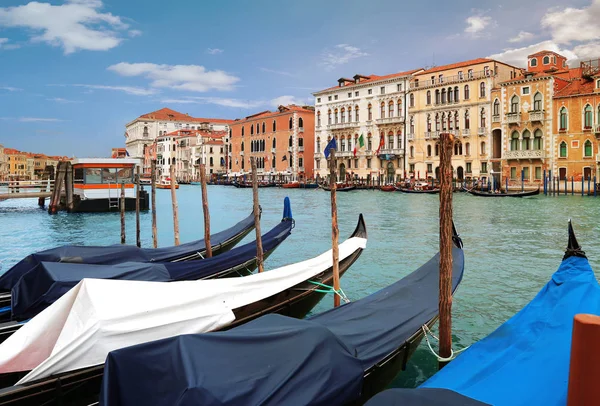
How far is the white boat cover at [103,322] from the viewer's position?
2436mm

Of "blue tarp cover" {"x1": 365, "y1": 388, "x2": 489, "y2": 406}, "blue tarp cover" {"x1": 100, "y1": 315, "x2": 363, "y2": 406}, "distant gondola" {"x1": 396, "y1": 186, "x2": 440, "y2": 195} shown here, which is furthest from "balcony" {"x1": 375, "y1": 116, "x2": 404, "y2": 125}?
"blue tarp cover" {"x1": 365, "y1": 388, "x2": 489, "y2": 406}

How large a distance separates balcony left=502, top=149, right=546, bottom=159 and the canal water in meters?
8.64

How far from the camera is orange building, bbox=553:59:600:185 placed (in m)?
23.7

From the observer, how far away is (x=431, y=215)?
1520cm

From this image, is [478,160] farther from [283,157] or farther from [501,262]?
[501,262]

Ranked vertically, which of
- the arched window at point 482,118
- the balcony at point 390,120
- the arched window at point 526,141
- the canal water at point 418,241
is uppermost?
the balcony at point 390,120

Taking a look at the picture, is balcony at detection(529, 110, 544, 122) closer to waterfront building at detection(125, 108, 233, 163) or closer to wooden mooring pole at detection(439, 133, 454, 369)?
wooden mooring pole at detection(439, 133, 454, 369)

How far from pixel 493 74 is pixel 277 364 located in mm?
29067

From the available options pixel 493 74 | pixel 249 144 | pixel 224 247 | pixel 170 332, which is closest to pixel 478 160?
pixel 493 74

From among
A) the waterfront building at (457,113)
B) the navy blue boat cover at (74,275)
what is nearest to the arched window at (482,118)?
the waterfront building at (457,113)

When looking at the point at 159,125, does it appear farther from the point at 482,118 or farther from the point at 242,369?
the point at 242,369

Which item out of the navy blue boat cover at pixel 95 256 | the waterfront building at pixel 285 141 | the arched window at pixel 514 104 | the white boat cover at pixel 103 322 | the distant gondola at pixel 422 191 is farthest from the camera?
the waterfront building at pixel 285 141

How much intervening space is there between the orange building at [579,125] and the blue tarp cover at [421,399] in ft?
83.8

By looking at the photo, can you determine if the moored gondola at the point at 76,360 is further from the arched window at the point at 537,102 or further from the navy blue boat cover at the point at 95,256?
the arched window at the point at 537,102
